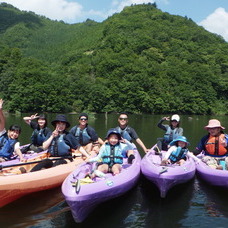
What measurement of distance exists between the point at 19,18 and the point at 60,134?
117406 millimetres

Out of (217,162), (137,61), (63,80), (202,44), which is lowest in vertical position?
(217,162)

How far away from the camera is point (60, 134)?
611 cm

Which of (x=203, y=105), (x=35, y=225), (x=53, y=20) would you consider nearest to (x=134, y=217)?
(x=35, y=225)

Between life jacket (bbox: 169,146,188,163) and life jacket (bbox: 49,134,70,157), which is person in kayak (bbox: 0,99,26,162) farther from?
life jacket (bbox: 169,146,188,163)

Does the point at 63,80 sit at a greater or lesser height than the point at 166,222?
greater

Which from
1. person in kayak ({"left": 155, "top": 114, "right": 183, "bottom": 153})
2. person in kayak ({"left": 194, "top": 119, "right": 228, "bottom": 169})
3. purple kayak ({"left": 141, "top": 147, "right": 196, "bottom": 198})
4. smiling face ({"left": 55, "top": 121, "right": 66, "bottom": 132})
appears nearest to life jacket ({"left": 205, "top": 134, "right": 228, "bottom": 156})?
person in kayak ({"left": 194, "top": 119, "right": 228, "bottom": 169})

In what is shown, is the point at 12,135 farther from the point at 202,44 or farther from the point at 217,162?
the point at 202,44

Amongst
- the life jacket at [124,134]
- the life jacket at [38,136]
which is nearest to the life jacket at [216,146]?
the life jacket at [124,134]

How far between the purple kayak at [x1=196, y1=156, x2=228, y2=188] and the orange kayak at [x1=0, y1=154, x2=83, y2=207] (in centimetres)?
296

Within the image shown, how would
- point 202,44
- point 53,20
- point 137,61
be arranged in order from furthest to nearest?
point 53,20
point 202,44
point 137,61

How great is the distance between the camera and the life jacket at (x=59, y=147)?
6176mm

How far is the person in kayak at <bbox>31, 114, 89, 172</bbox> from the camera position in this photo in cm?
591

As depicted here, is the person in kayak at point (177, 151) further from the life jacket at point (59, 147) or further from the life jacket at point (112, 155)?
Result: the life jacket at point (59, 147)

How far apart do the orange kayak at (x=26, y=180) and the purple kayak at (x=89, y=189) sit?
59 cm
